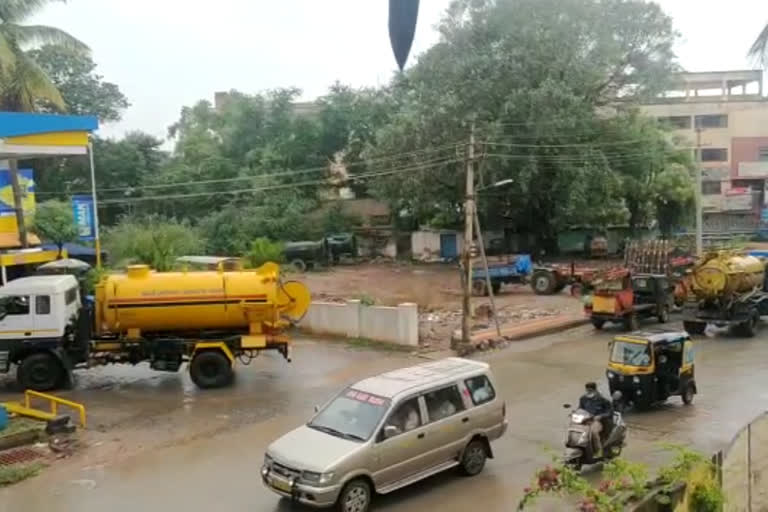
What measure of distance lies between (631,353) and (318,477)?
24.8 feet

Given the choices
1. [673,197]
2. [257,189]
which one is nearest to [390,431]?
[257,189]

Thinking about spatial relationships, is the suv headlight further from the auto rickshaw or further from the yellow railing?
the auto rickshaw

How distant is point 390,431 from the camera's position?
10008mm

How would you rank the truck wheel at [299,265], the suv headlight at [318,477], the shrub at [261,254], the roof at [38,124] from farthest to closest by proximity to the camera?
the truck wheel at [299,265]
the shrub at [261,254]
the roof at [38,124]
the suv headlight at [318,477]

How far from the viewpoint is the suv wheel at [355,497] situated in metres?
9.39

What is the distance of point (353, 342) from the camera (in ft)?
73.0

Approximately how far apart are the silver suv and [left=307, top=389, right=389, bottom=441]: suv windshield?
0.02 metres

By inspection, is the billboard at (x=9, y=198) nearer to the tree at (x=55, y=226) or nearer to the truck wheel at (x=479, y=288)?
the tree at (x=55, y=226)

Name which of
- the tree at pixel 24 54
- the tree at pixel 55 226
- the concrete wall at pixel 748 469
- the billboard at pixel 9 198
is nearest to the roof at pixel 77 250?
the tree at pixel 55 226

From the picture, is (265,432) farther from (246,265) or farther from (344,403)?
(246,265)

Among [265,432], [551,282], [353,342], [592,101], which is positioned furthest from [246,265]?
[592,101]

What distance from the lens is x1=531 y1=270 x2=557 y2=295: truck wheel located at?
32188 mm

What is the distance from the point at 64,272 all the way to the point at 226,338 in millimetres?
5100

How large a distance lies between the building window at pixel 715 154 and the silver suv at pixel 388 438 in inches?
2234
